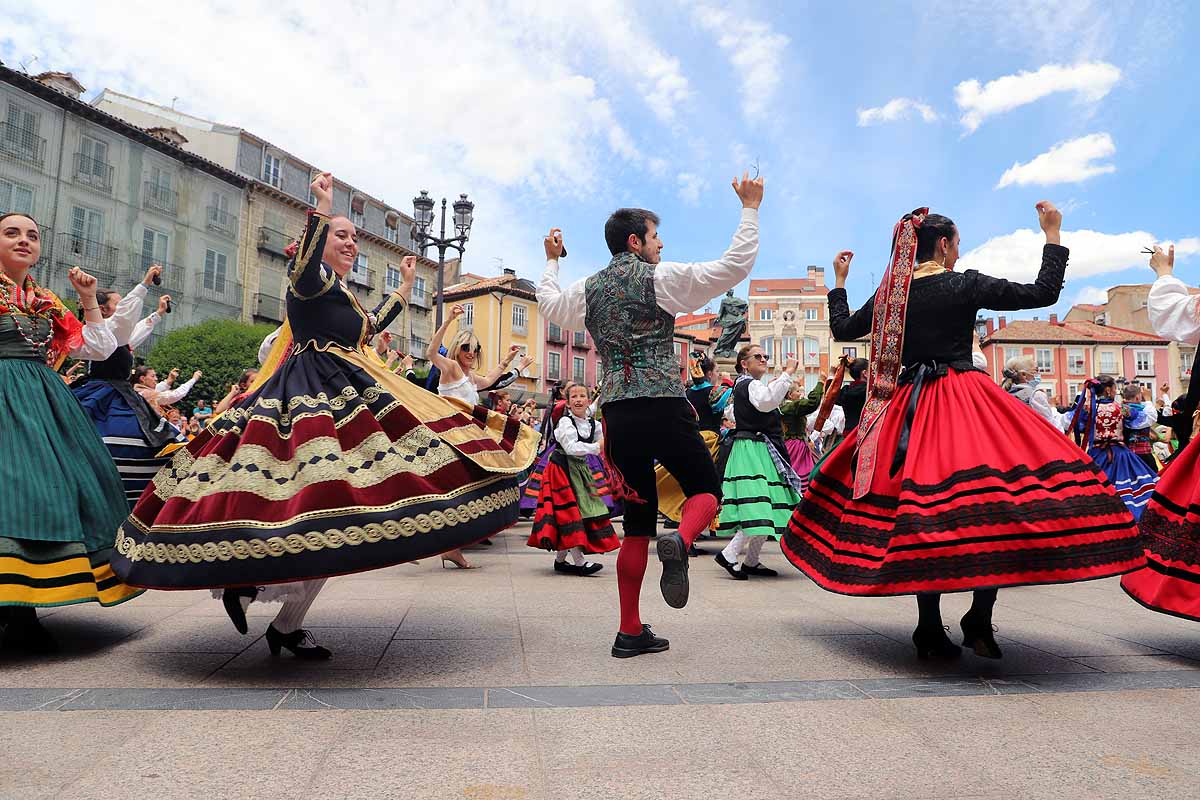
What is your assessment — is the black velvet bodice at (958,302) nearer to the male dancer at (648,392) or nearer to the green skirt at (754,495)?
the male dancer at (648,392)

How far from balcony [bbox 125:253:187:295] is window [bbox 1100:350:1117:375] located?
56.2 m

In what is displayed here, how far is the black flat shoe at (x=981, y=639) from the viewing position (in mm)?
3434

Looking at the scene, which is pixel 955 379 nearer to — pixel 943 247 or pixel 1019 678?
pixel 943 247

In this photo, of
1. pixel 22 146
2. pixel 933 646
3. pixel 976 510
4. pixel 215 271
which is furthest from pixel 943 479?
pixel 215 271

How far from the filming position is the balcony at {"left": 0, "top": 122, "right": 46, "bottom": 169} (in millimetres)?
24938

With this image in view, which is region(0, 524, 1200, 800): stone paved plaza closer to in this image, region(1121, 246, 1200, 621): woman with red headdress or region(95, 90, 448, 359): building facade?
region(1121, 246, 1200, 621): woman with red headdress

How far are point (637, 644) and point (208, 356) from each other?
92.6 ft

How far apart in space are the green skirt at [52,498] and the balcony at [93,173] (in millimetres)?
29200

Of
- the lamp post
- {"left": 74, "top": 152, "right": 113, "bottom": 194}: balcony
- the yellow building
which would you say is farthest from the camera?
the yellow building

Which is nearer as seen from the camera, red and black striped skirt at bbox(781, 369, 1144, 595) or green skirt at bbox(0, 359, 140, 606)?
red and black striped skirt at bbox(781, 369, 1144, 595)

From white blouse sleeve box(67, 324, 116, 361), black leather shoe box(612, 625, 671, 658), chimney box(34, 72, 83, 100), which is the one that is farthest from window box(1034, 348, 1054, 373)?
white blouse sleeve box(67, 324, 116, 361)

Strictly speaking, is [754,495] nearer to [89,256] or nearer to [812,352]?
[89,256]

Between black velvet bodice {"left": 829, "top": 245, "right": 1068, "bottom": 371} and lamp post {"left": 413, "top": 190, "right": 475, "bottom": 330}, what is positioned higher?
lamp post {"left": 413, "top": 190, "right": 475, "bottom": 330}

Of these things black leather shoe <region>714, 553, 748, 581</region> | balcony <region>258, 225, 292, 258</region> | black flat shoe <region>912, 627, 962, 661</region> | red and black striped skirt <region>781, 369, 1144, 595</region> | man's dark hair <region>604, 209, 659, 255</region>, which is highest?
balcony <region>258, 225, 292, 258</region>
